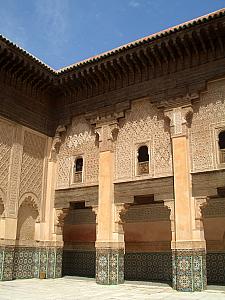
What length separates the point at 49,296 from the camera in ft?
23.5

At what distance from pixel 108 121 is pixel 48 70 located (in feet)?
8.03

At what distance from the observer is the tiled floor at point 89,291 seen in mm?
7129

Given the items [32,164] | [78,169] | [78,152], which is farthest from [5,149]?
[78,169]

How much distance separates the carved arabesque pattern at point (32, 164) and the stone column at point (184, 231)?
434 centimetres

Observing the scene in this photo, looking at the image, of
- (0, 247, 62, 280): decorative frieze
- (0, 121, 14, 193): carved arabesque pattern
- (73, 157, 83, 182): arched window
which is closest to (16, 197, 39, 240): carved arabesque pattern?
(0, 247, 62, 280): decorative frieze

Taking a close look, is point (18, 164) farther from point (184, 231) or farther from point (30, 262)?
point (184, 231)

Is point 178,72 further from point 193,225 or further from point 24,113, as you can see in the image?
point 24,113

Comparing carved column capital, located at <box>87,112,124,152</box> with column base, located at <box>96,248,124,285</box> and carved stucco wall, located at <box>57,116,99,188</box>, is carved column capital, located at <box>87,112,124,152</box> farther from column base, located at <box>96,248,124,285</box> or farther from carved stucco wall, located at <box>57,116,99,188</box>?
column base, located at <box>96,248,124,285</box>

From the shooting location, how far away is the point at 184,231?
27.7ft

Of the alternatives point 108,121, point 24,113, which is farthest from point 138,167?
point 24,113

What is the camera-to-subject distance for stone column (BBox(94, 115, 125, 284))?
30.9 feet

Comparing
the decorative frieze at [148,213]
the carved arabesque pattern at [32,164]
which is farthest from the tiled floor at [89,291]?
the carved arabesque pattern at [32,164]

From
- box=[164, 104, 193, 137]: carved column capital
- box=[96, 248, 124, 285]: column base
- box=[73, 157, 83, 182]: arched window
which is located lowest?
box=[96, 248, 124, 285]: column base

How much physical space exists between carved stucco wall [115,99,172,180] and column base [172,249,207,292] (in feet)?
6.48
